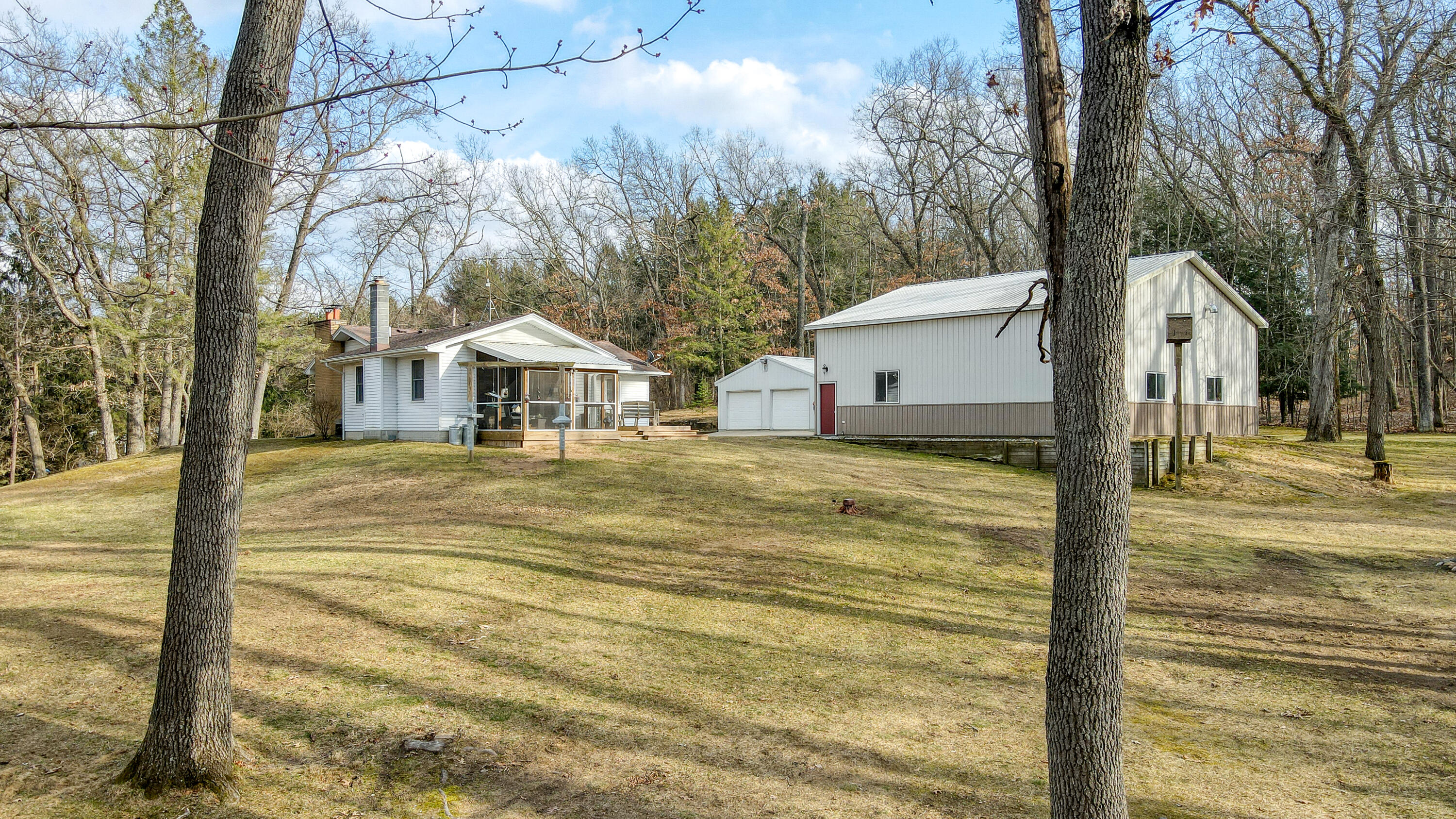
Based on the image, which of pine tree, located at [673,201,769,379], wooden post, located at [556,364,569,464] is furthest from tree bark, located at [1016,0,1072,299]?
pine tree, located at [673,201,769,379]

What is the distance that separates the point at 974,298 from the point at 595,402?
39.2 feet

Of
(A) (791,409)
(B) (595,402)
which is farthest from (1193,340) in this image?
(B) (595,402)

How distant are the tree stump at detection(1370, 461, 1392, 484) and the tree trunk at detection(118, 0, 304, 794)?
69.3ft

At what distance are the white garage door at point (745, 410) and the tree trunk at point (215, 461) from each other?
1109 inches

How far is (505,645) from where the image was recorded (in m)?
6.76

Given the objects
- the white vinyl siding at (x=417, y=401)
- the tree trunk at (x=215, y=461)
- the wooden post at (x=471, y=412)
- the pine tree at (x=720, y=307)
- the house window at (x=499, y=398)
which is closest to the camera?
the tree trunk at (x=215, y=461)

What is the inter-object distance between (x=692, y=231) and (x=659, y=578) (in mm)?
42023

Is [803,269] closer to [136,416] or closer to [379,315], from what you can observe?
[379,315]

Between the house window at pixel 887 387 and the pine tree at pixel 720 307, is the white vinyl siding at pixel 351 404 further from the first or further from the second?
the pine tree at pixel 720 307

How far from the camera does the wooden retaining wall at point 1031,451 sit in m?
17.5

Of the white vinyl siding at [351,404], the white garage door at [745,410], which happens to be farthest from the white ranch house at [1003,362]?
the white vinyl siding at [351,404]

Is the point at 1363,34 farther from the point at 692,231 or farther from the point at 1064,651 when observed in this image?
the point at 692,231

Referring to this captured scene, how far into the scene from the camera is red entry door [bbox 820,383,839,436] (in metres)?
26.3

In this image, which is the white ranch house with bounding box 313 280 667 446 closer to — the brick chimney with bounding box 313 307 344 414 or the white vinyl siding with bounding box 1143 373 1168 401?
the brick chimney with bounding box 313 307 344 414
